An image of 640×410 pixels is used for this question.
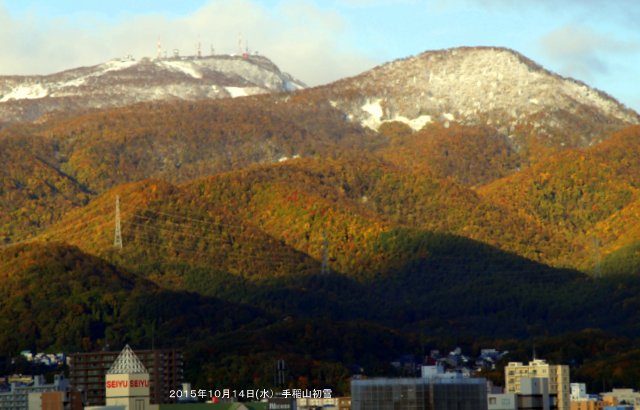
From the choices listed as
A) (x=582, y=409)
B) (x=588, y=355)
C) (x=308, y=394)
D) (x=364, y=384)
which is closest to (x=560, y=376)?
(x=582, y=409)

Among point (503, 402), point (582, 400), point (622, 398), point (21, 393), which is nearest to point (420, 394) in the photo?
point (503, 402)

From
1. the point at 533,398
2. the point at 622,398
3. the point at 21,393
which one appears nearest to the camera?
the point at 533,398

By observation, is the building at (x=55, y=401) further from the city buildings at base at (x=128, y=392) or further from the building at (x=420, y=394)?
the building at (x=420, y=394)

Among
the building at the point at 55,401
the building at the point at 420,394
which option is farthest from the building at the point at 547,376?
the building at the point at 420,394

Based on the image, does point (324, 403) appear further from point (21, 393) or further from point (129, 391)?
point (129, 391)

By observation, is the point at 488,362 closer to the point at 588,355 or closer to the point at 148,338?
the point at 588,355
